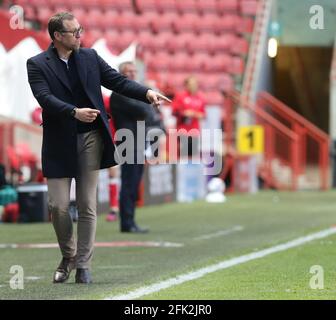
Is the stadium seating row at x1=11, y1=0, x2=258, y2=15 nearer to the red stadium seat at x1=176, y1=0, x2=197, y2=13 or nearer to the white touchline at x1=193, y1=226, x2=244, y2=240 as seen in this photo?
the red stadium seat at x1=176, y1=0, x2=197, y2=13

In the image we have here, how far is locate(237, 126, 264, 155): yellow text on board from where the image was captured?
67.4 feet

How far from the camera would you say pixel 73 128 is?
797 centimetres

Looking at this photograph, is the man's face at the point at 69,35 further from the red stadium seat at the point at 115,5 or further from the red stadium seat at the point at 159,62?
the red stadium seat at the point at 115,5

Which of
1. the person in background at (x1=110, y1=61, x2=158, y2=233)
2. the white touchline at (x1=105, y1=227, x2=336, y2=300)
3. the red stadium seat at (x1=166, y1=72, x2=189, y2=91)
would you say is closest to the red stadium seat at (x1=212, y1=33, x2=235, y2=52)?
the red stadium seat at (x1=166, y1=72, x2=189, y2=91)

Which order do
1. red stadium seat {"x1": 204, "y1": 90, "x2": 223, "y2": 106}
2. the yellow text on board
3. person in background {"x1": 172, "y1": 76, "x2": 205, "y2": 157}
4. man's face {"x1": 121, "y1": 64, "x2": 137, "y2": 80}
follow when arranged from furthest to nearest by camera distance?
red stadium seat {"x1": 204, "y1": 90, "x2": 223, "y2": 106}
the yellow text on board
person in background {"x1": 172, "y1": 76, "x2": 205, "y2": 157}
man's face {"x1": 121, "y1": 64, "x2": 137, "y2": 80}

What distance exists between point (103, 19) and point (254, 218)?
10.2 m

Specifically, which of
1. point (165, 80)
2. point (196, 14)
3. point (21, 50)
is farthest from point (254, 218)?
point (196, 14)

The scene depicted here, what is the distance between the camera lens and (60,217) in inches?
320

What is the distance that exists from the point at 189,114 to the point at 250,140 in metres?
2.34

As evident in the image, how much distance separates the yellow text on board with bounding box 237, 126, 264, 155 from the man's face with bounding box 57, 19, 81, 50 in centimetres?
1278
